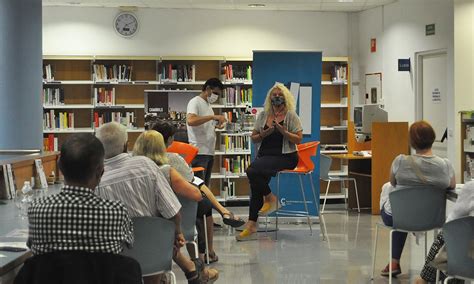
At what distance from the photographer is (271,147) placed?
7.94 meters

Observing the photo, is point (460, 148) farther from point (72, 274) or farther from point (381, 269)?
point (72, 274)

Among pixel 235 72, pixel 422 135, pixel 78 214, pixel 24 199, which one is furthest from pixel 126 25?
pixel 78 214

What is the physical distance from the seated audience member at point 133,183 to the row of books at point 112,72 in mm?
7841

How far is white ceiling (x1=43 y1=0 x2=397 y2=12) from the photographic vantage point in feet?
37.7

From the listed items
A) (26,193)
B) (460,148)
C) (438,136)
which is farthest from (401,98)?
(26,193)

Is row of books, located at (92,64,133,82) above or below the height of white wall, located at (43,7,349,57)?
below

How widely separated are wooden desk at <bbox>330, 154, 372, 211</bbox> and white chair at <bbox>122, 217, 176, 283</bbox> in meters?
7.08

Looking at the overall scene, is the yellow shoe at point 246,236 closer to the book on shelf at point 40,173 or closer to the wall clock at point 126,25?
the book on shelf at point 40,173

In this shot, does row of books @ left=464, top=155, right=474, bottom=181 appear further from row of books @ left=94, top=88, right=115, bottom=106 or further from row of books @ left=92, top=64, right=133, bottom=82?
row of books @ left=94, top=88, right=115, bottom=106

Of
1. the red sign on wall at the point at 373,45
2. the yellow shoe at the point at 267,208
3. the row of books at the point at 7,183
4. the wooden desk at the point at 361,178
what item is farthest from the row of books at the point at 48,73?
the row of books at the point at 7,183

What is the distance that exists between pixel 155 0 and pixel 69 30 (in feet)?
5.47

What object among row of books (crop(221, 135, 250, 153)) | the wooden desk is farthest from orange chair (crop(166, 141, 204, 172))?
row of books (crop(221, 135, 250, 153))

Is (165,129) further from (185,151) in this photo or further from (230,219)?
(185,151)

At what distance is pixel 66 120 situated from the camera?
38.7 feet
